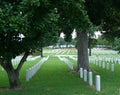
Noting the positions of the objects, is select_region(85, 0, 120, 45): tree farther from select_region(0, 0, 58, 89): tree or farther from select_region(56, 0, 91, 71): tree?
select_region(0, 0, 58, 89): tree

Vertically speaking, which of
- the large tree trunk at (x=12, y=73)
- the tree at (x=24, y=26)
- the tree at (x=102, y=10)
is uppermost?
the tree at (x=102, y=10)

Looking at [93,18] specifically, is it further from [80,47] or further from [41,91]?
[41,91]

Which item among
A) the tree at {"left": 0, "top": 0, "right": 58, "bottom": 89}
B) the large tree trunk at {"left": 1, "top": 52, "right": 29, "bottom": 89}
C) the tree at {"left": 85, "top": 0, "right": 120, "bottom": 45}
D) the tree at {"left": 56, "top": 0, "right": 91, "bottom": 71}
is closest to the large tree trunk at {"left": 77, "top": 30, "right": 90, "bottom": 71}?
the tree at {"left": 85, "top": 0, "right": 120, "bottom": 45}

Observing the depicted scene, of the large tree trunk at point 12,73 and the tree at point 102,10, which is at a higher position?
the tree at point 102,10

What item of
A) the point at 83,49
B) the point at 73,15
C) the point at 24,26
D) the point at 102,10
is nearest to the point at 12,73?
the point at 73,15

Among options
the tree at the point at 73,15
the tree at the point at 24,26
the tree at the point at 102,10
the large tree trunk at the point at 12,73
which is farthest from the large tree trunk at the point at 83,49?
the tree at the point at 24,26

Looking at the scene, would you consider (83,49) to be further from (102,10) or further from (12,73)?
(12,73)

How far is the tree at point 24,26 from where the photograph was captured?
44.4 feet

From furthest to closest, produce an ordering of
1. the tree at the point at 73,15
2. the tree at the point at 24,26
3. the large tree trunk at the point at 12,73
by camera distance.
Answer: the large tree trunk at the point at 12,73
the tree at the point at 73,15
the tree at the point at 24,26

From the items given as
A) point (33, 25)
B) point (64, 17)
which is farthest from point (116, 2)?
point (33, 25)

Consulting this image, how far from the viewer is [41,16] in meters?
14.8

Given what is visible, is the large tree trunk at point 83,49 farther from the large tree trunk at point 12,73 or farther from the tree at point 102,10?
the large tree trunk at point 12,73

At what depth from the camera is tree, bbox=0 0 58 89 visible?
533 inches

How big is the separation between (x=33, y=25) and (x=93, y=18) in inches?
412
